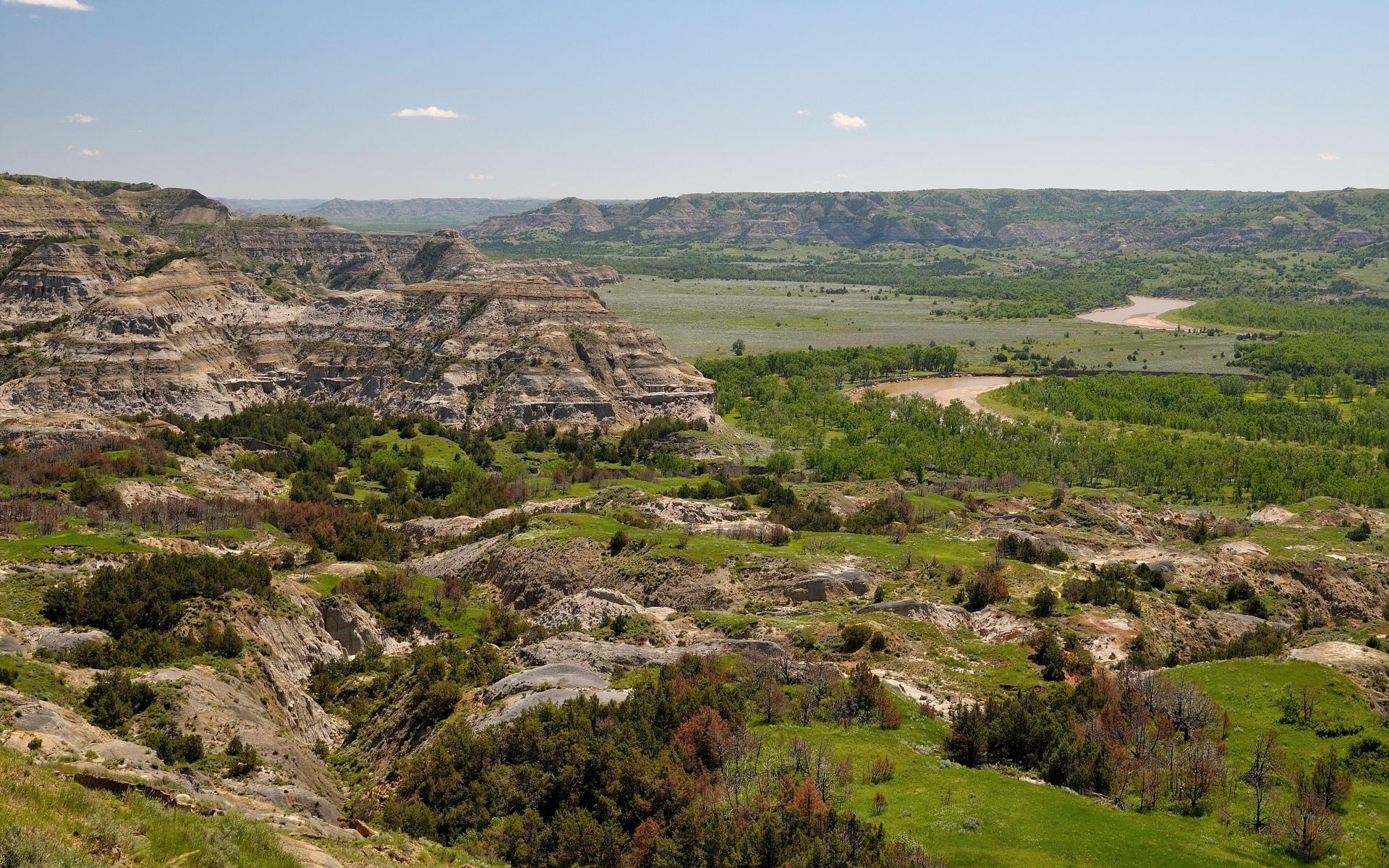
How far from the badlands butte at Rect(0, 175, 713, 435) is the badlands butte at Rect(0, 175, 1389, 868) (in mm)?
667

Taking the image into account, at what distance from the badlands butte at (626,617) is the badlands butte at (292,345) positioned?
0.67 m

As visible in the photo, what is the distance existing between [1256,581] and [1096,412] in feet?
278

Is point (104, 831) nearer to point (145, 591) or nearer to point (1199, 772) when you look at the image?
point (145, 591)

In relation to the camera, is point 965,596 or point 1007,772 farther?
point 965,596

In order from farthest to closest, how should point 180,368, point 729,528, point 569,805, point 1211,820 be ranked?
point 180,368 < point 729,528 < point 569,805 < point 1211,820

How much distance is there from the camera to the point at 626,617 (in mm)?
59312

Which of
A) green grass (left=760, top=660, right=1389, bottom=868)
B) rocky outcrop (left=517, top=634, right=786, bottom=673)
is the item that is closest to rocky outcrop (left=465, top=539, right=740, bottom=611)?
rocky outcrop (left=517, top=634, right=786, bottom=673)

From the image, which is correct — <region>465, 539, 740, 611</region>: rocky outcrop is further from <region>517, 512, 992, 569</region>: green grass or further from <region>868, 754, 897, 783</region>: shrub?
<region>868, 754, 897, 783</region>: shrub

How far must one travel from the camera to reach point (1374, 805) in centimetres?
3400

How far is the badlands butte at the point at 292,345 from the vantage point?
125750mm

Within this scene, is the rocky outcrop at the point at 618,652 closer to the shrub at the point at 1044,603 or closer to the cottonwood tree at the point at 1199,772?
the shrub at the point at 1044,603

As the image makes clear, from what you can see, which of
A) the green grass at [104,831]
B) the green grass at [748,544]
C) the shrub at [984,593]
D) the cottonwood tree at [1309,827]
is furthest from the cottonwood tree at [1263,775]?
the green grass at [748,544]

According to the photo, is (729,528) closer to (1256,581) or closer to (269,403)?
(1256,581)

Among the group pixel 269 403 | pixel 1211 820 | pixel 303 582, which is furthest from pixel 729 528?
pixel 269 403
